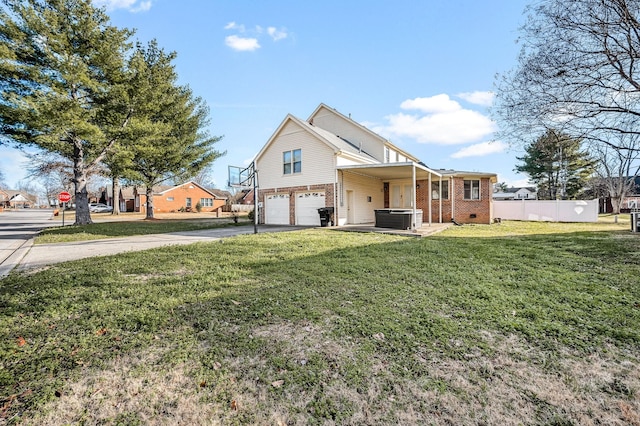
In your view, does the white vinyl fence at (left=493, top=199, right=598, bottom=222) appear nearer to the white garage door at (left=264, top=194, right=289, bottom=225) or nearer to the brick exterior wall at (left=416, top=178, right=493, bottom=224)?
the brick exterior wall at (left=416, top=178, right=493, bottom=224)

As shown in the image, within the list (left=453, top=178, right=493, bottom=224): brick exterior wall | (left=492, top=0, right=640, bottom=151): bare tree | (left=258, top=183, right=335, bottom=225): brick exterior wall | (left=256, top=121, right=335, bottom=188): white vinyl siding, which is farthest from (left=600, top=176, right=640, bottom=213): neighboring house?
(left=256, top=121, right=335, bottom=188): white vinyl siding

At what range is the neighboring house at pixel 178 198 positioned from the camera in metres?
42.4

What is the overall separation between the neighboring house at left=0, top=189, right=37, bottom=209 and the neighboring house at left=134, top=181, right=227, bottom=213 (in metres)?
63.7

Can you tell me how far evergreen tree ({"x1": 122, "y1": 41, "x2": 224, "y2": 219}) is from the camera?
56.0 ft

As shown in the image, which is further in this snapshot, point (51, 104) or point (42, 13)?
point (42, 13)

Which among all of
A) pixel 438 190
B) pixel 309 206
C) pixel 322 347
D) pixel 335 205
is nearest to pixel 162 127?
pixel 309 206

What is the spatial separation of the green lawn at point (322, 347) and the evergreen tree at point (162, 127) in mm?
14159

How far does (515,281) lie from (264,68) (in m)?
12.3

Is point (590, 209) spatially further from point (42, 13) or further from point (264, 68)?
point (42, 13)

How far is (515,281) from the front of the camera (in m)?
5.06

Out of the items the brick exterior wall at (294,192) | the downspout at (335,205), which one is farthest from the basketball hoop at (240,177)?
the downspout at (335,205)

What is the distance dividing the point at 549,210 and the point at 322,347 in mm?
23987

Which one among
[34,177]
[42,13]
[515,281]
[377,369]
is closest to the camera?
[377,369]

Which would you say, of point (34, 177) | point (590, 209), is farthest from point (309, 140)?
point (34, 177)
